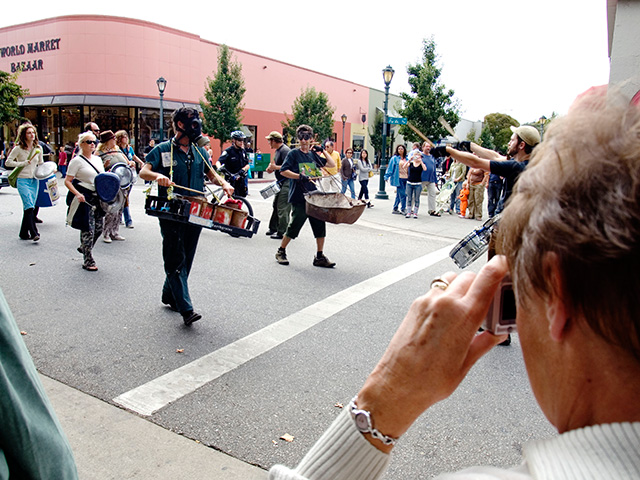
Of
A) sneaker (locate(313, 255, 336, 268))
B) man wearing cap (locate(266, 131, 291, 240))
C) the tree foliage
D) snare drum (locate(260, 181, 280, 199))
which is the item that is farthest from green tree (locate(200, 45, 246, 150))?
sneaker (locate(313, 255, 336, 268))

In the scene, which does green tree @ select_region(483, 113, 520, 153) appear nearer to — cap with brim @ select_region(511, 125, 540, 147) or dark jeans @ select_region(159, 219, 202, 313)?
Answer: cap with brim @ select_region(511, 125, 540, 147)

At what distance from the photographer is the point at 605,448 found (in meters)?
0.67

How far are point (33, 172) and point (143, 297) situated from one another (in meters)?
4.77

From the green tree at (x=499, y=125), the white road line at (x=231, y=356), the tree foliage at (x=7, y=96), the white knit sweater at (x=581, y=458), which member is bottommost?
the white road line at (x=231, y=356)

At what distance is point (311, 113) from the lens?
38.7 metres

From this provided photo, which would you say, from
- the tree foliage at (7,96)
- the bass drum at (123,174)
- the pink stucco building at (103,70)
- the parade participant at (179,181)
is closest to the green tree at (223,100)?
the pink stucco building at (103,70)

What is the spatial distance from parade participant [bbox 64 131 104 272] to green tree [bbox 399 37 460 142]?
19.2 meters

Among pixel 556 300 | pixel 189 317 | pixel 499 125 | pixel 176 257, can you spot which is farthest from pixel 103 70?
pixel 499 125

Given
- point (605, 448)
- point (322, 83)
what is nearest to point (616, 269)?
point (605, 448)

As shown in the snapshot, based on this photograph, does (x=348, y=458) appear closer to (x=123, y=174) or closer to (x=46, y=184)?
(x=123, y=174)

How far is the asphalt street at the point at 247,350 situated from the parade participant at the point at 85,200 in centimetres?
38

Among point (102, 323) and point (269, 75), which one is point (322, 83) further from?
point (102, 323)

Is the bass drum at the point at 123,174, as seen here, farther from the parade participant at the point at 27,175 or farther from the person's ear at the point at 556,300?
the person's ear at the point at 556,300

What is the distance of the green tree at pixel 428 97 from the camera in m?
24.9
